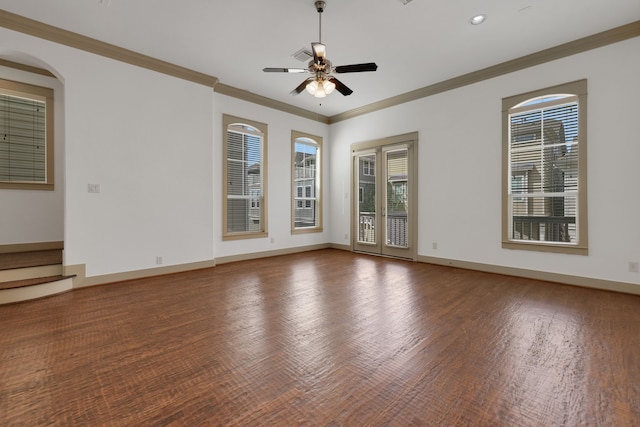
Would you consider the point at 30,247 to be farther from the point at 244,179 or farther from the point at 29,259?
the point at 244,179

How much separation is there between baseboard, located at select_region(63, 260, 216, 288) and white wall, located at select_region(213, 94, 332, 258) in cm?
53

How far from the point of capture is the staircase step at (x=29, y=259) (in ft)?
12.4

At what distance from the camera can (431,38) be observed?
394 centimetres

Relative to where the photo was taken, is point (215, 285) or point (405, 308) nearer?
point (405, 308)

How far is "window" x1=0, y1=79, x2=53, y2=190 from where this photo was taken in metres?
4.71

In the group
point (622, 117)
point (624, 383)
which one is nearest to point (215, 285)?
point (624, 383)

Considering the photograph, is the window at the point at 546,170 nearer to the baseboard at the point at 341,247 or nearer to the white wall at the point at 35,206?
the baseboard at the point at 341,247

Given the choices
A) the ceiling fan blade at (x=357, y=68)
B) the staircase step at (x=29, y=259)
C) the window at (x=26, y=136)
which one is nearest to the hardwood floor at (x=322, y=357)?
the staircase step at (x=29, y=259)

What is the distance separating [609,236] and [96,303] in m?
6.37

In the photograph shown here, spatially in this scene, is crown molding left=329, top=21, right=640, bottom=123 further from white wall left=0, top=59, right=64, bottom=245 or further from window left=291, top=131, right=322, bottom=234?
white wall left=0, top=59, right=64, bottom=245

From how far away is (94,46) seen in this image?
401 cm

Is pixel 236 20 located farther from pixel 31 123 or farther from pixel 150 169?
pixel 31 123

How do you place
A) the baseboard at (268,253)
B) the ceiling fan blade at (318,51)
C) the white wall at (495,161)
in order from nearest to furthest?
the ceiling fan blade at (318,51) < the white wall at (495,161) < the baseboard at (268,253)

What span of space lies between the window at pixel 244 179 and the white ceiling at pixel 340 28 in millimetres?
1256
